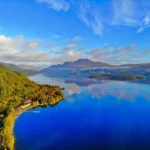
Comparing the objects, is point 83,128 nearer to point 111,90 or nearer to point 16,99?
point 16,99

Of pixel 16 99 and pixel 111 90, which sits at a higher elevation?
pixel 16 99

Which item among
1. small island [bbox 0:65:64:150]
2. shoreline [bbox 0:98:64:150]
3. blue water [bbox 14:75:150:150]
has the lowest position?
blue water [bbox 14:75:150:150]

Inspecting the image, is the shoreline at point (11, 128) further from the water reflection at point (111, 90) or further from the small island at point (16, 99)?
the water reflection at point (111, 90)

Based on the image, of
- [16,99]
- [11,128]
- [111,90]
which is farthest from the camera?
[111,90]

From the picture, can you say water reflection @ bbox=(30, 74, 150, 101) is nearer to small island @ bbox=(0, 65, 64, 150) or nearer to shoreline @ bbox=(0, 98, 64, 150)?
small island @ bbox=(0, 65, 64, 150)

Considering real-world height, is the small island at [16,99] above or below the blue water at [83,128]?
above

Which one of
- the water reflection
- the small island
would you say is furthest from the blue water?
the water reflection

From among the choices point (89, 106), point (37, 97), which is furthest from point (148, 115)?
point (37, 97)

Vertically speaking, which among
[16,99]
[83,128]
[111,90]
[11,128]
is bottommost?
[83,128]

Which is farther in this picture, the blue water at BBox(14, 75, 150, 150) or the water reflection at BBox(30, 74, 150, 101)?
the water reflection at BBox(30, 74, 150, 101)

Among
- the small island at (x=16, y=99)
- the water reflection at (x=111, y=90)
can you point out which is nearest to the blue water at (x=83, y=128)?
the small island at (x=16, y=99)

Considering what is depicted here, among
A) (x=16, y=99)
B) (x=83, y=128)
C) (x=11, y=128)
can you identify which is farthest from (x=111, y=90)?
(x=11, y=128)

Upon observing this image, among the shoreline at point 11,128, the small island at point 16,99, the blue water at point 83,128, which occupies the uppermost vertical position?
the small island at point 16,99
